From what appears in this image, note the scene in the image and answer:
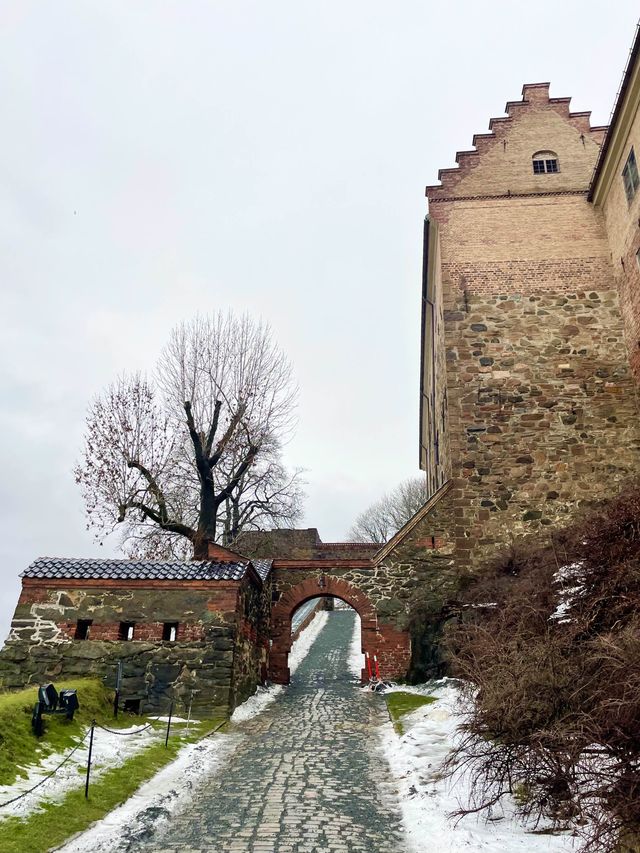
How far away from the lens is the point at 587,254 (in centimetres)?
1775

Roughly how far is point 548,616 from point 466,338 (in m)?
11.0

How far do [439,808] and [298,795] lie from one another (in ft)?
5.23

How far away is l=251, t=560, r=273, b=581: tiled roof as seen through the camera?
15.5 metres

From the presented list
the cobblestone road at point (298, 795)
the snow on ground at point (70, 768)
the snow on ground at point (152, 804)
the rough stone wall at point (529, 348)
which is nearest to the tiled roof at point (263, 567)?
the cobblestone road at point (298, 795)

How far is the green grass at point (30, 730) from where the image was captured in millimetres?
6676

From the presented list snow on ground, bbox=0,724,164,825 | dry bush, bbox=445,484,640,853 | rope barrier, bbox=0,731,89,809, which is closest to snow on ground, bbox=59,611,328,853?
snow on ground, bbox=0,724,164,825

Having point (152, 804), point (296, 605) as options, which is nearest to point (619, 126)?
point (296, 605)

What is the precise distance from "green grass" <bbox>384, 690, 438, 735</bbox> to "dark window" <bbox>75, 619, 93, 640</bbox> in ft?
20.1

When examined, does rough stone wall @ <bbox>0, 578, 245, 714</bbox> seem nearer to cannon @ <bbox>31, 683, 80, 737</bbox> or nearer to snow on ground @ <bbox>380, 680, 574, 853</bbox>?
cannon @ <bbox>31, 683, 80, 737</bbox>

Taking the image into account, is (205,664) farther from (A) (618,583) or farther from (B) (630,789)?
(B) (630,789)

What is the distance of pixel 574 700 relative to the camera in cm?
505

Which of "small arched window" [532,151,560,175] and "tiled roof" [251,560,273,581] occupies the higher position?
"small arched window" [532,151,560,175]

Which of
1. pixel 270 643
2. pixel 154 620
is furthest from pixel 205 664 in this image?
pixel 270 643

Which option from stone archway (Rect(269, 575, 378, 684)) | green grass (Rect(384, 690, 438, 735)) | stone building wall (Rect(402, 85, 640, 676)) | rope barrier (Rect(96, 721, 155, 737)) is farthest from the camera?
stone building wall (Rect(402, 85, 640, 676))
